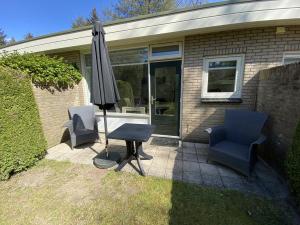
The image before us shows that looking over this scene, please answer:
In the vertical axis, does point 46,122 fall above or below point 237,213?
above

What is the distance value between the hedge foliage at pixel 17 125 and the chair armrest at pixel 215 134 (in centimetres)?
343

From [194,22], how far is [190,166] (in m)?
3.01

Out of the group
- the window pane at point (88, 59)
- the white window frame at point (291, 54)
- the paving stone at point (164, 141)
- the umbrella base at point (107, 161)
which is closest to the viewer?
the umbrella base at point (107, 161)

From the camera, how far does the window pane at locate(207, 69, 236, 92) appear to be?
3591 mm

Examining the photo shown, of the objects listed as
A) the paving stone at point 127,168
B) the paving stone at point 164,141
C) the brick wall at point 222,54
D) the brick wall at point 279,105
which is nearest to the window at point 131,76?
the paving stone at point 164,141

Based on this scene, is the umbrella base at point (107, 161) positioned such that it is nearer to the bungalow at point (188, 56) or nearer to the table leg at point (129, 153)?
the table leg at point (129, 153)

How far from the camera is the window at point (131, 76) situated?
4.35 metres

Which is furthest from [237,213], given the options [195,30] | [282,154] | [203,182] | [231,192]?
[195,30]

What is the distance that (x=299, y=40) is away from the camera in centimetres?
309

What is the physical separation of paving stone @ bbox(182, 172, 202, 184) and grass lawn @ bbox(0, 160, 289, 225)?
159 millimetres

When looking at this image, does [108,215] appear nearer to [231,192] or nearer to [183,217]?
[183,217]

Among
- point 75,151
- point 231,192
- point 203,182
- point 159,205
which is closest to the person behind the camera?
point 159,205

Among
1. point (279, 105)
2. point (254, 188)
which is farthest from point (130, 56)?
point (254, 188)

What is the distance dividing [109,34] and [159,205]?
3992 mm
